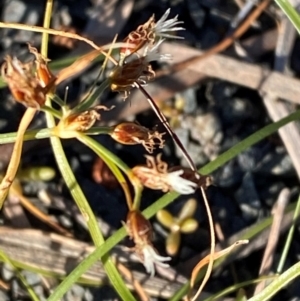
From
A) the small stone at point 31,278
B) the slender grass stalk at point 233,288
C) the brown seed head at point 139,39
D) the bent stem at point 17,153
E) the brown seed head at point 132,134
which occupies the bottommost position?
the slender grass stalk at point 233,288

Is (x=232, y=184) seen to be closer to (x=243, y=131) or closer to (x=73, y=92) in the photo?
(x=243, y=131)

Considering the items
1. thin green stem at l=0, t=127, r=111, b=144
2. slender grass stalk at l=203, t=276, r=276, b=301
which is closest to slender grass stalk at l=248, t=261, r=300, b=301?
slender grass stalk at l=203, t=276, r=276, b=301

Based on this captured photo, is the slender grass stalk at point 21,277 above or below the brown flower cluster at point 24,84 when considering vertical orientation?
below

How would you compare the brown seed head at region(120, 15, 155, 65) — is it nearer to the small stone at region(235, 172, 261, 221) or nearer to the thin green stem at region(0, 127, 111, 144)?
the thin green stem at region(0, 127, 111, 144)

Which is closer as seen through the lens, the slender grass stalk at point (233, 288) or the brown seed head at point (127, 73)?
the brown seed head at point (127, 73)

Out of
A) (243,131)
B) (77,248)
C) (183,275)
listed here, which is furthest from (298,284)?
(77,248)

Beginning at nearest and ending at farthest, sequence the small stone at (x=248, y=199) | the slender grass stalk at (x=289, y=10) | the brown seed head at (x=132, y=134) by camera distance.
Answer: the brown seed head at (x=132, y=134)
the slender grass stalk at (x=289, y=10)
the small stone at (x=248, y=199)

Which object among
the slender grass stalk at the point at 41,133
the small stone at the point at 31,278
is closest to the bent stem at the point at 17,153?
the slender grass stalk at the point at 41,133

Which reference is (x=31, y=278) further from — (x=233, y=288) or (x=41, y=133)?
(x=41, y=133)

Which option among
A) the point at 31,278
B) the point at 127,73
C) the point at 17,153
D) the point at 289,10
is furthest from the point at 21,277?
the point at 289,10

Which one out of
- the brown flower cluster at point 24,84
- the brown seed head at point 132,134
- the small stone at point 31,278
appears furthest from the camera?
the small stone at point 31,278

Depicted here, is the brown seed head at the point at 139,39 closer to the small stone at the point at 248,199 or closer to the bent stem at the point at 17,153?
the bent stem at the point at 17,153

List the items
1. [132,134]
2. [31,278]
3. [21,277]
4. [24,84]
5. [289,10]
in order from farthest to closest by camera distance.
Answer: [31,278], [21,277], [289,10], [132,134], [24,84]
